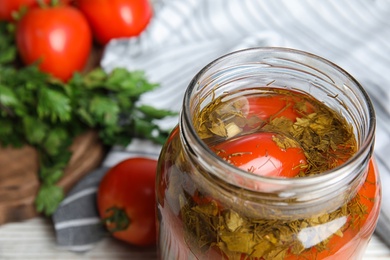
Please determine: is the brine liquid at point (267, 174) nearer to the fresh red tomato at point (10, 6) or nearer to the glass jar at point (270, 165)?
the glass jar at point (270, 165)

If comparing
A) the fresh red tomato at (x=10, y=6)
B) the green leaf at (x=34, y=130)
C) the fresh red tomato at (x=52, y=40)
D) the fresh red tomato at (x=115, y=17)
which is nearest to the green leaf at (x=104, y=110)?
the green leaf at (x=34, y=130)

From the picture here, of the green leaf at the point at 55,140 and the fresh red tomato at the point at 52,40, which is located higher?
the fresh red tomato at the point at 52,40

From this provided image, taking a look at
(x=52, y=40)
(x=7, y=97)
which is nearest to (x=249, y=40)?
(x=52, y=40)

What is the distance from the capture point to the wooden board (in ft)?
4.26

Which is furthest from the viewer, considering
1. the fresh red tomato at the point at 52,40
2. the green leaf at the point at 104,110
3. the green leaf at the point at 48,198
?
the fresh red tomato at the point at 52,40

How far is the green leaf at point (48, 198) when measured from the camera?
50.4 inches

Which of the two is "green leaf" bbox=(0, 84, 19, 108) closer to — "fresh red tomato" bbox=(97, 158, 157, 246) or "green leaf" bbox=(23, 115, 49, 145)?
"green leaf" bbox=(23, 115, 49, 145)

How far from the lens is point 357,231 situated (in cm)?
86

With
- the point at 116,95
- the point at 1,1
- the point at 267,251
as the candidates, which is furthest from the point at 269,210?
the point at 1,1

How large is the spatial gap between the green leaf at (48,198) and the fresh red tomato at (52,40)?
405mm

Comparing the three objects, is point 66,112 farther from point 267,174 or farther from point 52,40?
point 267,174

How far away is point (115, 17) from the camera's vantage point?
67.4 inches

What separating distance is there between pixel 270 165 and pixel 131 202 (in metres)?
0.41

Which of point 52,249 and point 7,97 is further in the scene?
point 7,97
